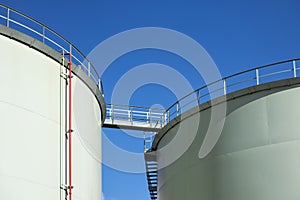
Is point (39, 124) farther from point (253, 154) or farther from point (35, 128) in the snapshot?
point (253, 154)

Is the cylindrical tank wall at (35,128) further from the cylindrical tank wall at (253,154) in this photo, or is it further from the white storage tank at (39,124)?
the cylindrical tank wall at (253,154)

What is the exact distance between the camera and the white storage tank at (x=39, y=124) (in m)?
13.1

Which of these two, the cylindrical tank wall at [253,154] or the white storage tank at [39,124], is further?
the cylindrical tank wall at [253,154]

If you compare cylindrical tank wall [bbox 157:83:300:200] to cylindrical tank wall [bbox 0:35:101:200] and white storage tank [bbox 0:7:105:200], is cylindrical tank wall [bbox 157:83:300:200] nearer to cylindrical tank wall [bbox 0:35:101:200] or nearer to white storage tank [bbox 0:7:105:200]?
white storage tank [bbox 0:7:105:200]

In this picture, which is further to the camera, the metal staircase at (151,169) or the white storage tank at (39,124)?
the metal staircase at (151,169)

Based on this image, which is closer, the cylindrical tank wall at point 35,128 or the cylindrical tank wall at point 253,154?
the cylindrical tank wall at point 35,128

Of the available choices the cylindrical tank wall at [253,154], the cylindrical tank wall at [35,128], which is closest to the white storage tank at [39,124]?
the cylindrical tank wall at [35,128]

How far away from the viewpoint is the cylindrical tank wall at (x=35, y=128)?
1299 centimetres

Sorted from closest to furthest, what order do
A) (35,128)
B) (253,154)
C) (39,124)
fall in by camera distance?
(35,128), (39,124), (253,154)

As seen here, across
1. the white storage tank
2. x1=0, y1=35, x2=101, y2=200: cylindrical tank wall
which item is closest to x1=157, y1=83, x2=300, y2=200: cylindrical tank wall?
the white storage tank

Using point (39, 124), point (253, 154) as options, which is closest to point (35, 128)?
point (39, 124)

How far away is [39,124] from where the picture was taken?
46.3ft

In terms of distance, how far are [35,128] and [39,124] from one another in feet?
0.69

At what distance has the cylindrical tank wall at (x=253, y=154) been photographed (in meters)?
15.3
